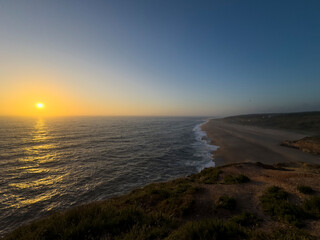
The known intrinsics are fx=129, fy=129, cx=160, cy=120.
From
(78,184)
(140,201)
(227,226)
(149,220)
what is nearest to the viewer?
(227,226)

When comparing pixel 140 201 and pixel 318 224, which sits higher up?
pixel 318 224

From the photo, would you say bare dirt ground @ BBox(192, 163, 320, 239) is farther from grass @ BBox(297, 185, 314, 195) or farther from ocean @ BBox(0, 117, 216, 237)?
ocean @ BBox(0, 117, 216, 237)

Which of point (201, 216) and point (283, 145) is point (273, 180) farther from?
point (283, 145)

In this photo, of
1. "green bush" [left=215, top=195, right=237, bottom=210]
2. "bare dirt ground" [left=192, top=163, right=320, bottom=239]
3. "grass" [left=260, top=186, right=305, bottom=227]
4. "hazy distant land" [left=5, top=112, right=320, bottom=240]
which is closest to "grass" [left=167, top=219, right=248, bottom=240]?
"hazy distant land" [left=5, top=112, right=320, bottom=240]

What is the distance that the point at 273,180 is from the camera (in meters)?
11.1

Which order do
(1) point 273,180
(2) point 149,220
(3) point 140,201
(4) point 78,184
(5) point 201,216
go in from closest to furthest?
(2) point 149,220 → (5) point 201,216 → (3) point 140,201 → (1) point 273,180 → (4) point 78,184

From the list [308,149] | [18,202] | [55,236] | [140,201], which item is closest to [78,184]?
[18,202]

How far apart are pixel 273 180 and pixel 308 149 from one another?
24551 millimetres

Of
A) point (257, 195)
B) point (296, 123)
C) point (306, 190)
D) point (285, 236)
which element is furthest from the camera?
point (296, 123)

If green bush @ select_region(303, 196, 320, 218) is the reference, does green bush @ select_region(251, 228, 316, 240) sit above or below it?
above

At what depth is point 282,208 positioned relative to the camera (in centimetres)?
662

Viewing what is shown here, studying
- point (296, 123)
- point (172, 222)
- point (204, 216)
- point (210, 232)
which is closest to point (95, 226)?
point (172, 222)

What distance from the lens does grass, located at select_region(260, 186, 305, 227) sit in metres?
5.90

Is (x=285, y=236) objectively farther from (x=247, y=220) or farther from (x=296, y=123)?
(x=296, y=123)
